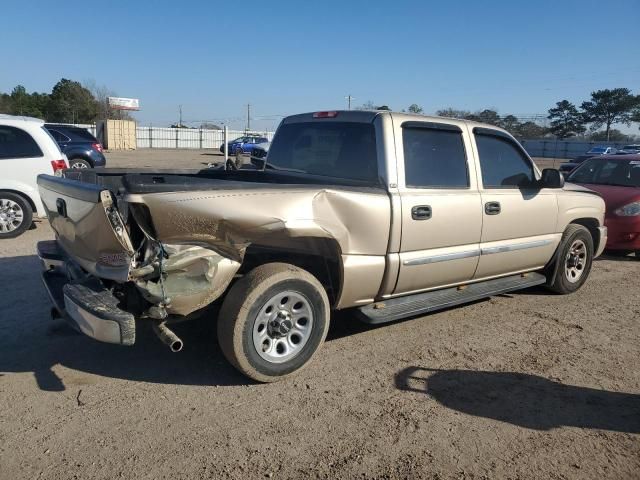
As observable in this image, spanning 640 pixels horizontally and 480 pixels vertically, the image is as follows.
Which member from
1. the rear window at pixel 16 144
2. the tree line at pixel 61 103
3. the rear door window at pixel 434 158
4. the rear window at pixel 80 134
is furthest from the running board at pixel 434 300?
the tree line at pixel 61 103

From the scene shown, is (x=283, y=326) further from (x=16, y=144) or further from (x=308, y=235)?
(x=16, y=144)

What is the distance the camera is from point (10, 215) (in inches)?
335

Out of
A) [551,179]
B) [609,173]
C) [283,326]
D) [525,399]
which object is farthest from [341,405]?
[609,173]

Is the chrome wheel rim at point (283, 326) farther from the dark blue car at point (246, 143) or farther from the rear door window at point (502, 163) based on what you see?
the dark blue car at point (246, 143)

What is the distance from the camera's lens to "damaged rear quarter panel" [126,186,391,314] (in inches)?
131

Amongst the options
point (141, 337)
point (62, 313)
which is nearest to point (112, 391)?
point (62, 313)

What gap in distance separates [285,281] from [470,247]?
198cm

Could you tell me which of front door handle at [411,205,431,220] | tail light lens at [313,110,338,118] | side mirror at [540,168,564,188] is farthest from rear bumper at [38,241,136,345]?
side mirror at [540,168,564,188]

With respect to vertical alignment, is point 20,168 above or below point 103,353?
above

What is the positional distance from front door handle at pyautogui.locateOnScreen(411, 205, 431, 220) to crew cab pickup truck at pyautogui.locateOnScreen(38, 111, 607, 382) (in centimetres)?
2

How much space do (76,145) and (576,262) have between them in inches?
550

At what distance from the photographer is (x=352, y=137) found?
184 inches

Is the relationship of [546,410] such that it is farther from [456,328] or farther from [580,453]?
[456,328]

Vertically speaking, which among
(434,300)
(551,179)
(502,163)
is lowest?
(434,300)
